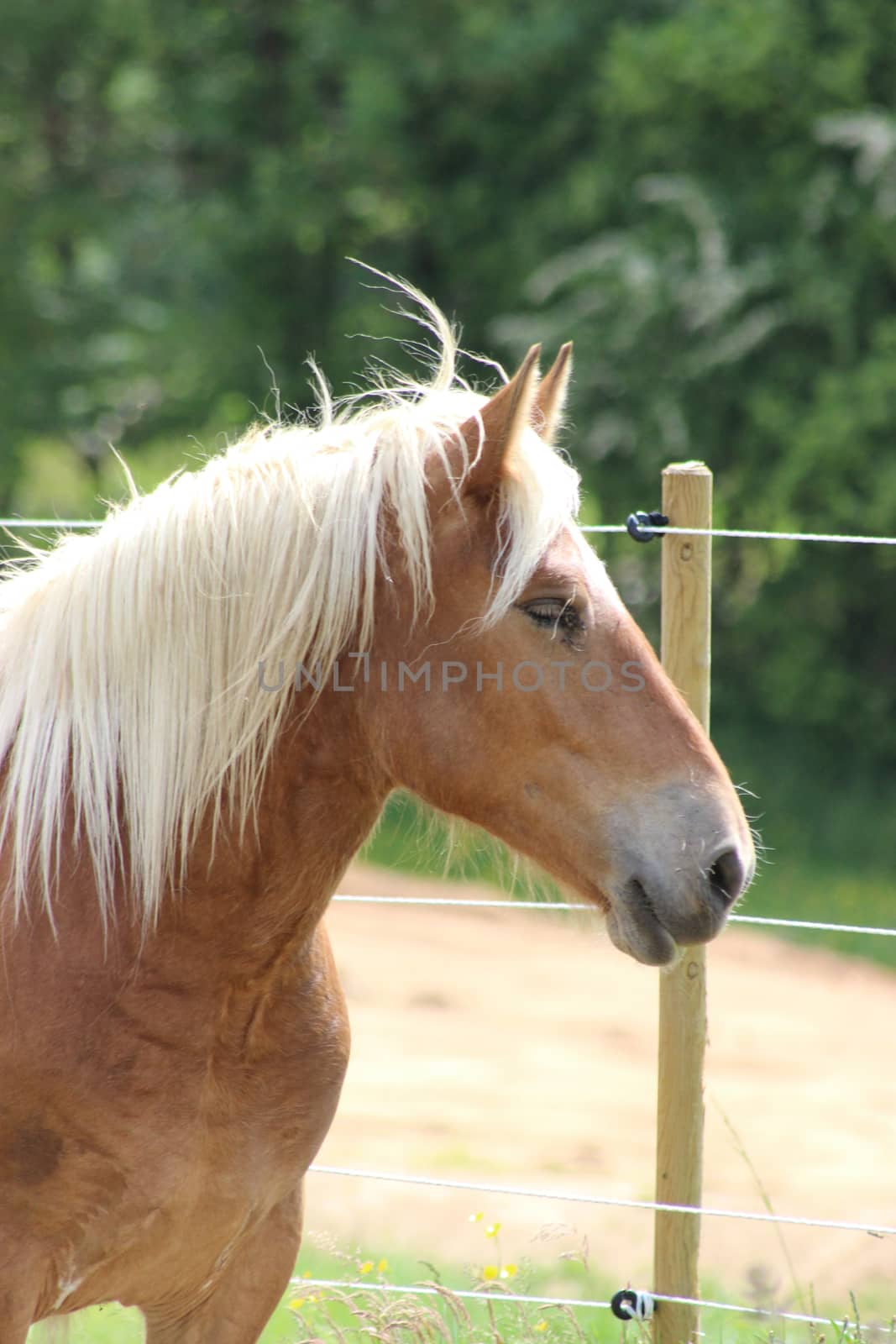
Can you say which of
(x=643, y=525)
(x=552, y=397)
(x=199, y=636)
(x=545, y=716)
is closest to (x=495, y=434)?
(x=552, y=397)

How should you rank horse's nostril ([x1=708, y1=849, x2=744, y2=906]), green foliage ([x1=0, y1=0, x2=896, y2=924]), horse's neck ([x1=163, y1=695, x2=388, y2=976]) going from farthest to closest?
1. green foliage ([x1=0, y1=0, x2=896, y2=924])
2. horse's neck ([x1=163, y1=695, x2=388, y2=976])
3. horse's nostril ([x1=708, y1=849, x2=744, y2=906])

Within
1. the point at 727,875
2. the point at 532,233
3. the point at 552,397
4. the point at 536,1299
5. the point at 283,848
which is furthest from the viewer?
the point at 532,233

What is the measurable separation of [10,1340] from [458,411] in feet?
4.65

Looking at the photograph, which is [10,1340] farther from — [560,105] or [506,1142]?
[560,105]

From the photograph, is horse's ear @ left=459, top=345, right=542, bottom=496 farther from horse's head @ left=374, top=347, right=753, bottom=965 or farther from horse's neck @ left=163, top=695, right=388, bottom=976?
horse's neck @ left=163, top=695, right=388, bottom=976

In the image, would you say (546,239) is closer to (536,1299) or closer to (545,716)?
(536,1299)

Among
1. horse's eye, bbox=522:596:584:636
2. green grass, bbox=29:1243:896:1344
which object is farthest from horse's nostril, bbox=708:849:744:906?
green grass, bbox=29:1243:896:1344

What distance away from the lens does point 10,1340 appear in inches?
73.3

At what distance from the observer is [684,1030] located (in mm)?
2725

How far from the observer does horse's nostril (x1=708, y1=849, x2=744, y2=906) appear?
73.0 inches

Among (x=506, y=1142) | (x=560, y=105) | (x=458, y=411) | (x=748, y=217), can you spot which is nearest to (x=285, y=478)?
(x=458, y=411)

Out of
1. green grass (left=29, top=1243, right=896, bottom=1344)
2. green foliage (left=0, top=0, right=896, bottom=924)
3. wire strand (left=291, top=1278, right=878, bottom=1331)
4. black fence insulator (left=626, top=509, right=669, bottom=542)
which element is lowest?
green grass (left=29, top=1243, right=896, bottom=1344)

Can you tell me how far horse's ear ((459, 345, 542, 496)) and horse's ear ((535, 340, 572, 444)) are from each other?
0.47ft

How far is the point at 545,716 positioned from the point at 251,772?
0.41 metres
